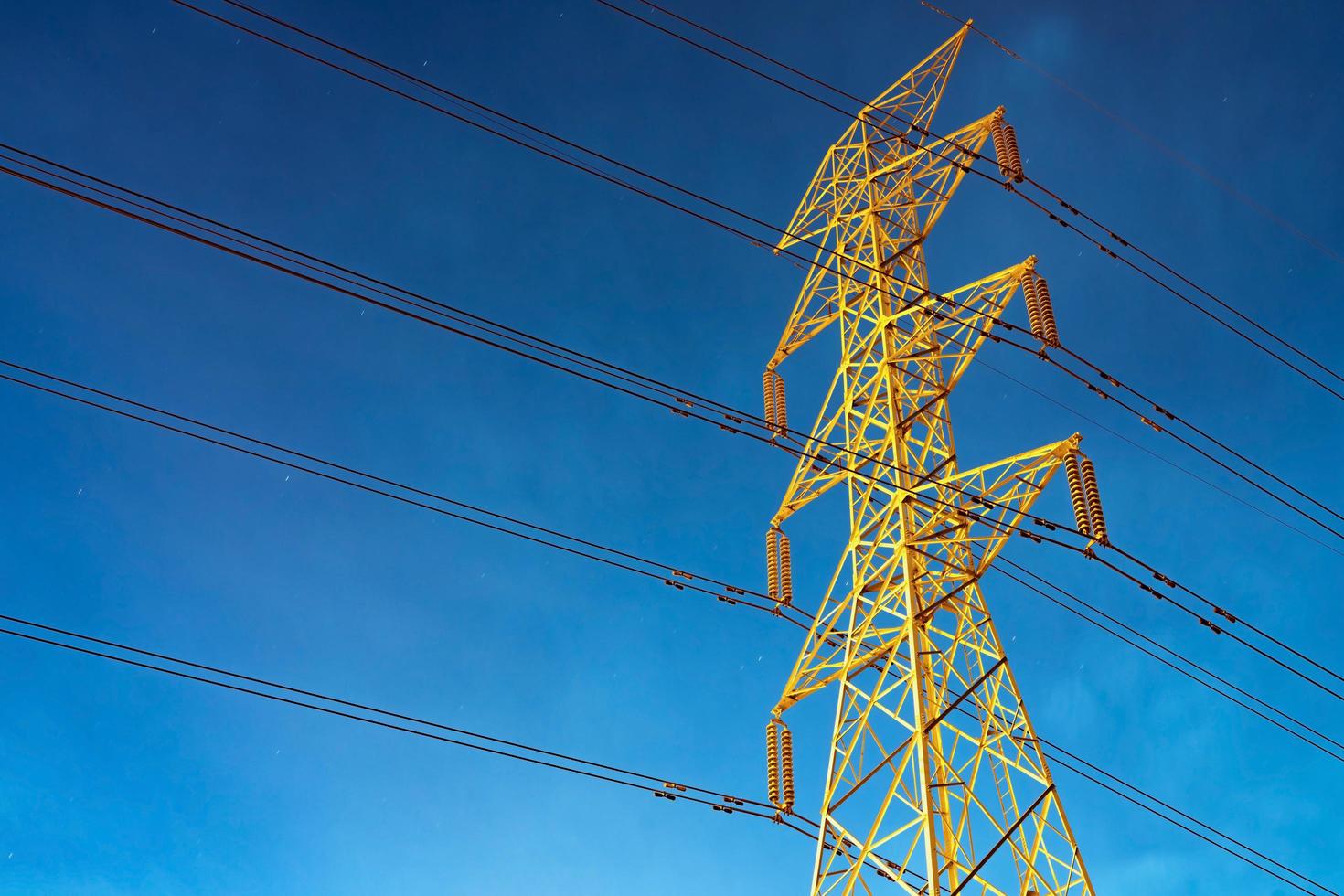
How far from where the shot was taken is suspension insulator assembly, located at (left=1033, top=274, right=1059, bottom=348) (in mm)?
22688

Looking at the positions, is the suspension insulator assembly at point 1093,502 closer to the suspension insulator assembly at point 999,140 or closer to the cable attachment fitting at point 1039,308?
the cable attachment fitting at point 1039,308

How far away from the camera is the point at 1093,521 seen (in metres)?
21.2

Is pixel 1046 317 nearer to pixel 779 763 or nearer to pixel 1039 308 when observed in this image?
pixel 1039 308

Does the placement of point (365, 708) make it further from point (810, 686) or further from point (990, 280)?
point (990, 280)

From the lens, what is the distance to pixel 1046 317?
75.3ft

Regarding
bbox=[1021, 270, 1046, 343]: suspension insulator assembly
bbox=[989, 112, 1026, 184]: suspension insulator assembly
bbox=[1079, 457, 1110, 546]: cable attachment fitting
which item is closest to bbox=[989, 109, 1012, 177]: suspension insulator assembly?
bbox=[989, 112, 1026, 184]: suspension insulator assembly

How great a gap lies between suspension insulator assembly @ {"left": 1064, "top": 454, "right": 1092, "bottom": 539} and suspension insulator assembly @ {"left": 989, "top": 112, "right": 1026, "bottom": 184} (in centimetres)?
656

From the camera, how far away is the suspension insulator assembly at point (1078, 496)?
21094mm

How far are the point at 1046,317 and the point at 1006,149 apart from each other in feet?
Result: 13.9

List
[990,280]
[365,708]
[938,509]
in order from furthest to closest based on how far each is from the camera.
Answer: [990,280]
[938,509]
[365,708]

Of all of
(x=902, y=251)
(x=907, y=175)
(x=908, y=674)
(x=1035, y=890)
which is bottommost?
(x=1035, y=890)

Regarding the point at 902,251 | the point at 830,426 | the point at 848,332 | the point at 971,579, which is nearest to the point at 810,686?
the point at 971,579

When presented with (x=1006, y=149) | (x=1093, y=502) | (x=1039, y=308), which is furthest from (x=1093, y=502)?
(x=1006, y=149)

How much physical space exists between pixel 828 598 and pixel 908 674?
279cm
